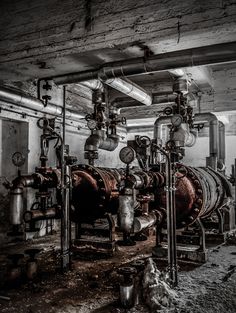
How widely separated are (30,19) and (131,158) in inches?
99.0

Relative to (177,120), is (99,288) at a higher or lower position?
lower

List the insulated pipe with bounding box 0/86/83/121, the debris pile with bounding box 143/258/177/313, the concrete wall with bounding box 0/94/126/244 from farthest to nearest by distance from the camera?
the concrete wall with bounding box 0/94/126/244 → the insulated pipe with bounding box 0/86/83/121 → the debris pile with bounding box 143/258/177/313

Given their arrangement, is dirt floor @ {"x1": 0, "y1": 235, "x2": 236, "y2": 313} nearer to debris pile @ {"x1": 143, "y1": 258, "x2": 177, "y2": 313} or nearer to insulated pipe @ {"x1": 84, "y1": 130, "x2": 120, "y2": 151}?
debris pile @ {"x1": 143, "y1": 258, "x2": 177, "y2": 313}

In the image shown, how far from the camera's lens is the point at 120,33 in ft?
12.0

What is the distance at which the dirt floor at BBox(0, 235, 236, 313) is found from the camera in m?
2.73

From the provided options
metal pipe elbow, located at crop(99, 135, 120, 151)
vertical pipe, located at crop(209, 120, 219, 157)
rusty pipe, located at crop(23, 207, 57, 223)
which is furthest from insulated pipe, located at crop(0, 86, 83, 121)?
vertical pipe, located at crop(209, 120, 219, 157)

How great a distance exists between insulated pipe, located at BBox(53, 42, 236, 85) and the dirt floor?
8.68 feet

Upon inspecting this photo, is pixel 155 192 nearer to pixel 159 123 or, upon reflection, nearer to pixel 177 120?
pixel 177 120

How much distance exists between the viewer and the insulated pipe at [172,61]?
3.71m

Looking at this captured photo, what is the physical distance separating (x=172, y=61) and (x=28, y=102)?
8.47 ft

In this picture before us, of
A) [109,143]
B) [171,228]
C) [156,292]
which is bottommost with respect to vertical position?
[156,292]

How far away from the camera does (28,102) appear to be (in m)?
5.17

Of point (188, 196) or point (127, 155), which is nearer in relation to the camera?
point (127, 155)

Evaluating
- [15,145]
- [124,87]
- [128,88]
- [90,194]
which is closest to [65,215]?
[90,194]
